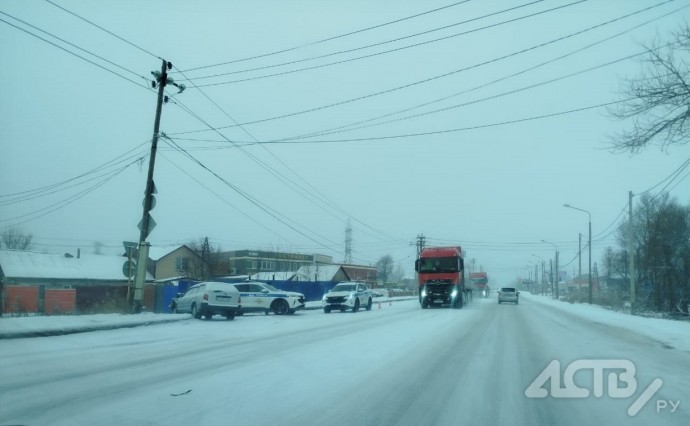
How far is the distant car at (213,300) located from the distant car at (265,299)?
3.78m

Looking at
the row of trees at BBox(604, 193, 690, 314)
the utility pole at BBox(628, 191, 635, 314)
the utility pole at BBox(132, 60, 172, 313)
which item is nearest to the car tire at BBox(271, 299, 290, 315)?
the utility pole at BBox(132, 60, 172, 313)

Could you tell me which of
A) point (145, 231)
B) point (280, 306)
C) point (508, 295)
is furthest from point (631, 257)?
point (145, 231)

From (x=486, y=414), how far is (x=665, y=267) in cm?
4322

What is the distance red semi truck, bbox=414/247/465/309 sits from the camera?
123ft

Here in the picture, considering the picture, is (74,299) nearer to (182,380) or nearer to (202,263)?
(202,263)

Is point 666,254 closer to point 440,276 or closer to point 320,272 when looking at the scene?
point 440,276

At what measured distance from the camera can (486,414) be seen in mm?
7055

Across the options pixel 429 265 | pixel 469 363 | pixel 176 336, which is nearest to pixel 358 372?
pixel 469 363

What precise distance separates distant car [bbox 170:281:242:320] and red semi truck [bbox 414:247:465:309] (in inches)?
654

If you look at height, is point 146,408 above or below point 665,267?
below

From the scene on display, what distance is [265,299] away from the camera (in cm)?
2938

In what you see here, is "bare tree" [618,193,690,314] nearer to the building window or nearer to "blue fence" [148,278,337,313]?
"blue fence" [148,278,337,313]

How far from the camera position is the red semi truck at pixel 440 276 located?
123 feet

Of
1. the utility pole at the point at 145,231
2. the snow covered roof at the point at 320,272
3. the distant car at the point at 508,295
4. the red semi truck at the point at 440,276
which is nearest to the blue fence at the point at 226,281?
the red semi truck at the point at 440,276
